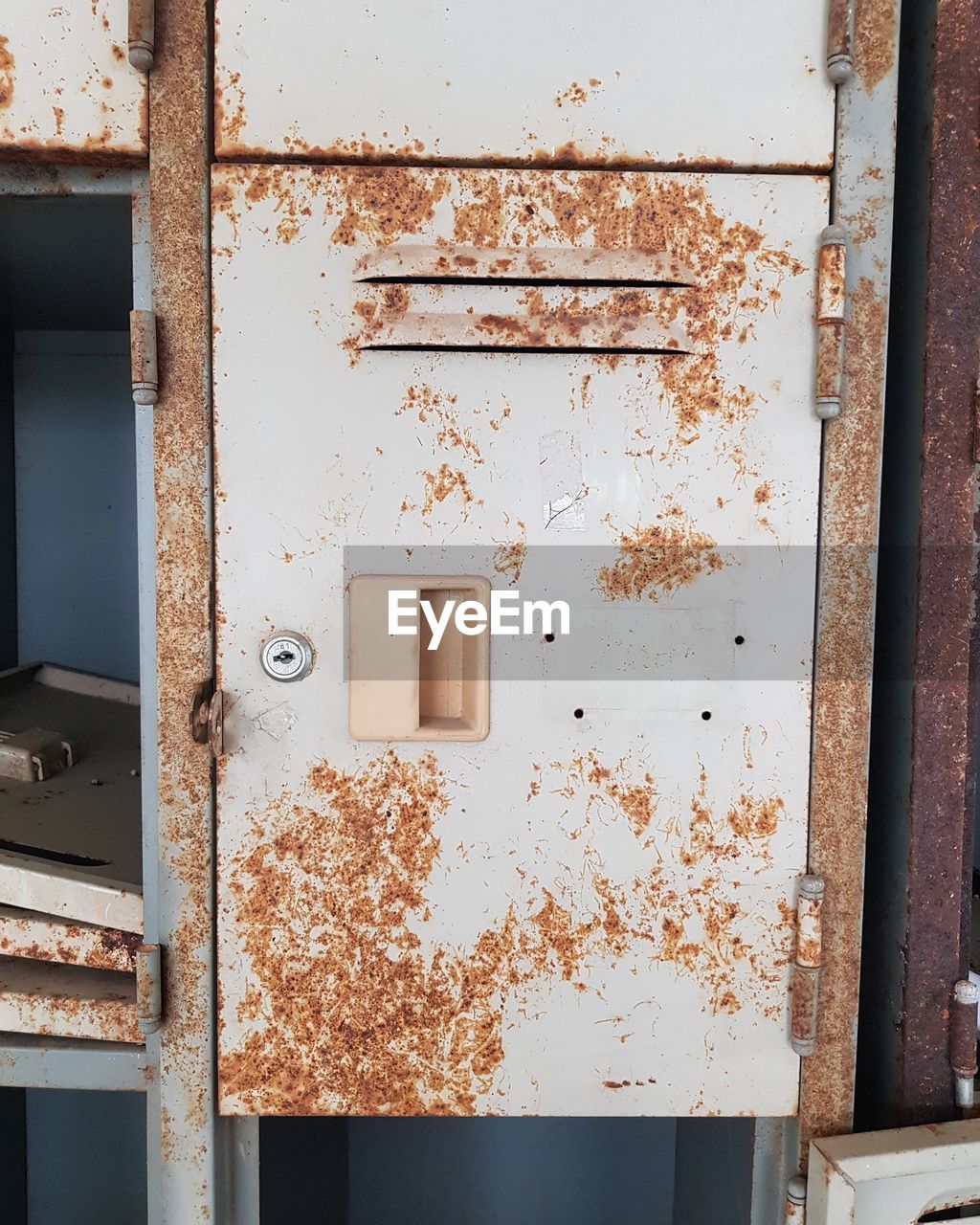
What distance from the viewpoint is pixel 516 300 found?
2.60 feet

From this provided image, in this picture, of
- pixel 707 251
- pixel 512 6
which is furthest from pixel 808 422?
pixel 512 6

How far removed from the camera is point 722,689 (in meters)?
0.83

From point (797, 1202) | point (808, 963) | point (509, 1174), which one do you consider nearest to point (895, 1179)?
point (797, 1202)

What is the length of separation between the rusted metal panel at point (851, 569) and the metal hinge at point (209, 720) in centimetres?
67

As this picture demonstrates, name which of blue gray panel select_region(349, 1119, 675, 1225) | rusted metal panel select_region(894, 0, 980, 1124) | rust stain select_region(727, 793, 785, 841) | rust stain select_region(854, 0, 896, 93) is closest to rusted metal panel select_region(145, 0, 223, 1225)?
rust stain select_region(727, 793, 785, 841)

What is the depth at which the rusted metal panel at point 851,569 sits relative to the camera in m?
0.80

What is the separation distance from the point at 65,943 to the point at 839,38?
1.33 meters

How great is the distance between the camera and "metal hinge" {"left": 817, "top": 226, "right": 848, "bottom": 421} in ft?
2.60

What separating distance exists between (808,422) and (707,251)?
0.72 ft

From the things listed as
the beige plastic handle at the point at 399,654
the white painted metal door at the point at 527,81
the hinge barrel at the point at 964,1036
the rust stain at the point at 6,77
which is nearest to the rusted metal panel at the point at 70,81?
the rust stain at the point at 6,77

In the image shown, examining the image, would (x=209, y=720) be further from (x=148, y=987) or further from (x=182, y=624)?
(x=148, y=987)

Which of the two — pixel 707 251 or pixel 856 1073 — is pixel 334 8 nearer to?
pixel 707 251

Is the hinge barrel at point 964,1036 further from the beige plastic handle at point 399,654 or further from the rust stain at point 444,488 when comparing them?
the rust stain at point 444,488

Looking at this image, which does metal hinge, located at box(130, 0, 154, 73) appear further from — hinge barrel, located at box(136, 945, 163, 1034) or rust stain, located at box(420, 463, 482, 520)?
hinge barrel, located at box(136, 945, 163, 1034)
